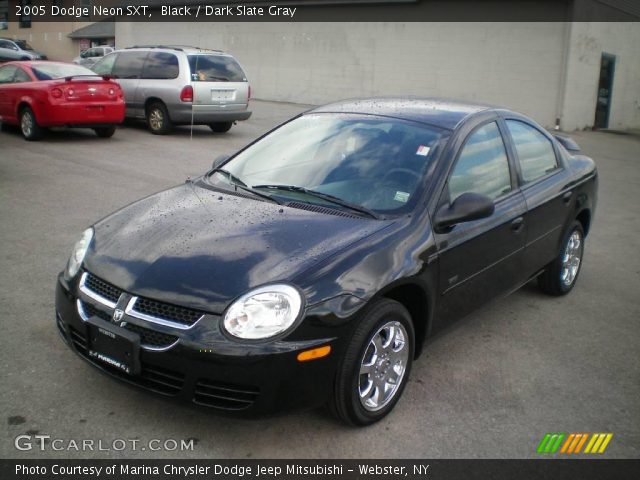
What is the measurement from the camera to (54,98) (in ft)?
37.0

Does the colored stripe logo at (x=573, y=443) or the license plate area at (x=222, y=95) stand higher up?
the license plate area at (x=222, y=95)

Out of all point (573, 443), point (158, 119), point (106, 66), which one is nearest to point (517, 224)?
point (573, 443)

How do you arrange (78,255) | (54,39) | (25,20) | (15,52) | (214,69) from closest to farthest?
(78,255) < (214,69) < (15,52) < (54,39) < (25,20)

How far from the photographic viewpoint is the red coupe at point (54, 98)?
1138 centimetres

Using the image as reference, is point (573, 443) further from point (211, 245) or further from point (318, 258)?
point (211, 245)

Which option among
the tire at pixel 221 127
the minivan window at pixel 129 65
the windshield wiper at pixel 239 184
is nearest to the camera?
the windshield wiper at pixel 239 184

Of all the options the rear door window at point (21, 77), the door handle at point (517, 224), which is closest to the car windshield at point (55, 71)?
the rear door window at point (21, 77)

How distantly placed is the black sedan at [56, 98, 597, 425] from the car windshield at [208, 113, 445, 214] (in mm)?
12

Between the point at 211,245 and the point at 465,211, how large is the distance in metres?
1.42

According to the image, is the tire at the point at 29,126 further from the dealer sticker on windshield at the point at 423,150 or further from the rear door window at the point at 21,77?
the dealer sticker on windshield at the point at 423,150

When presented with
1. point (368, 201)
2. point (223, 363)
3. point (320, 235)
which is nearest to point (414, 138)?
point (368, 201)

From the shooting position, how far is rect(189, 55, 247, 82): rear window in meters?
13.6

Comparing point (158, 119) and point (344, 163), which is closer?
point (344, 163)

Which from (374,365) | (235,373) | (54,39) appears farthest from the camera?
(54,39)
